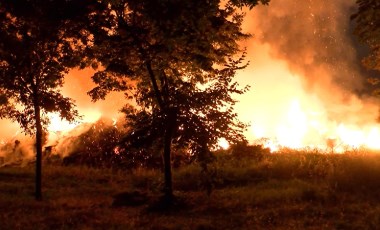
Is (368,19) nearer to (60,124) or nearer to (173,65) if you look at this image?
(173,65)

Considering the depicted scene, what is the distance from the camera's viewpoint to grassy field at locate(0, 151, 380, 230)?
461 inches

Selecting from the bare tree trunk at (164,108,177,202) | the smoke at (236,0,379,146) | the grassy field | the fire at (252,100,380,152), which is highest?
the smoke at (236,0,379,146)

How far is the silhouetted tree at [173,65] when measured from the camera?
12258 millimetres

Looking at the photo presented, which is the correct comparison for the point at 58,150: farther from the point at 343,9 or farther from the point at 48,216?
the point at 343,9

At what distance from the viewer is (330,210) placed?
12617mm

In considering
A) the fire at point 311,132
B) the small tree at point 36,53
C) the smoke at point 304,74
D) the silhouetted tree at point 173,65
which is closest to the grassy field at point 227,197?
the silhouetted tree at point 173,65

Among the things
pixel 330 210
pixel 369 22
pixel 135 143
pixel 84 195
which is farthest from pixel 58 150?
pixel 369 22

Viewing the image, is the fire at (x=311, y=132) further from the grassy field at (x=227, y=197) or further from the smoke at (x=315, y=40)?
the grassy field at (x=227, y=197)

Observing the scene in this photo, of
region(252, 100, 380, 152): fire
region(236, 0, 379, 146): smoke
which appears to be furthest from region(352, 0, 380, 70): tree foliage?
region(236, 0, 379, 146): smoke

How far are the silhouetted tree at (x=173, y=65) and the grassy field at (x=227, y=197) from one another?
1.70 meters

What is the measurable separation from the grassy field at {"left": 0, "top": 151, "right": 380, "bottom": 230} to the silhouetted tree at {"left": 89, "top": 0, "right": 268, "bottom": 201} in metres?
1.70

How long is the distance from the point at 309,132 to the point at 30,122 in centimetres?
2776

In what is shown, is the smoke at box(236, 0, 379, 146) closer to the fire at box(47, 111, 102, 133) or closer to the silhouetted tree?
the fire at box(47, 111, 102, 133)

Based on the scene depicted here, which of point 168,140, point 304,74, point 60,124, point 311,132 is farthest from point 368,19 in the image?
point 304,74
